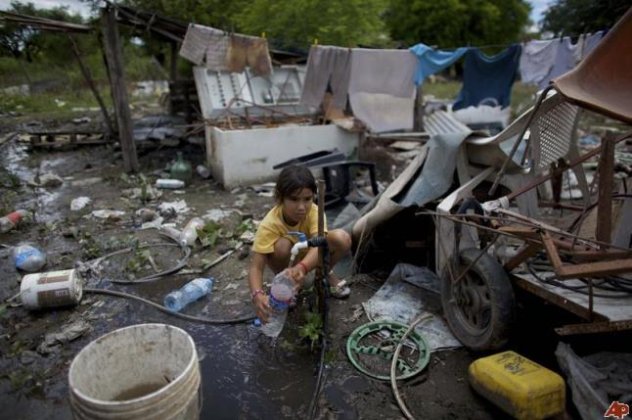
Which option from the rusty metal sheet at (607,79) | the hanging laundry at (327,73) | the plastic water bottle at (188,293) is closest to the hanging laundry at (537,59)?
the hanging laundry at (327,73)

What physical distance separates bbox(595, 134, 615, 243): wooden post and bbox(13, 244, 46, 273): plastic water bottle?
4868mm

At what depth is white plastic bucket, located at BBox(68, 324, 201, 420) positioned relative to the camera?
64.4 inches

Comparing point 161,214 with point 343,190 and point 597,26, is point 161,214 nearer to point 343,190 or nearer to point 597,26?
point 343,190

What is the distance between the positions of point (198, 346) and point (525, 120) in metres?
3.11

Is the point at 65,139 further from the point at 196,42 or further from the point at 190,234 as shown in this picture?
the point at 190,234

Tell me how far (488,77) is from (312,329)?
Result: 833 centimetres

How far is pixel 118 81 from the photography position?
768 cm

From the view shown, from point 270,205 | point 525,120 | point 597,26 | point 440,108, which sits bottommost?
point 270,205

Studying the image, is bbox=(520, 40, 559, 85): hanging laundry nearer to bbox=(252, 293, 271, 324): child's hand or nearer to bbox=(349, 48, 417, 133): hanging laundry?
bbox=(349, 48, 417, 133): hanging laundry

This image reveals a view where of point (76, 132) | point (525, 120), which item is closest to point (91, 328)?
point (525, 120)

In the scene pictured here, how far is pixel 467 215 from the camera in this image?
8.87 ft

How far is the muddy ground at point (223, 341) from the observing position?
2.49 metres

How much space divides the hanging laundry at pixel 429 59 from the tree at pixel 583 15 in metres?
3.04

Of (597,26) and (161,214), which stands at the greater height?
(597,26)
